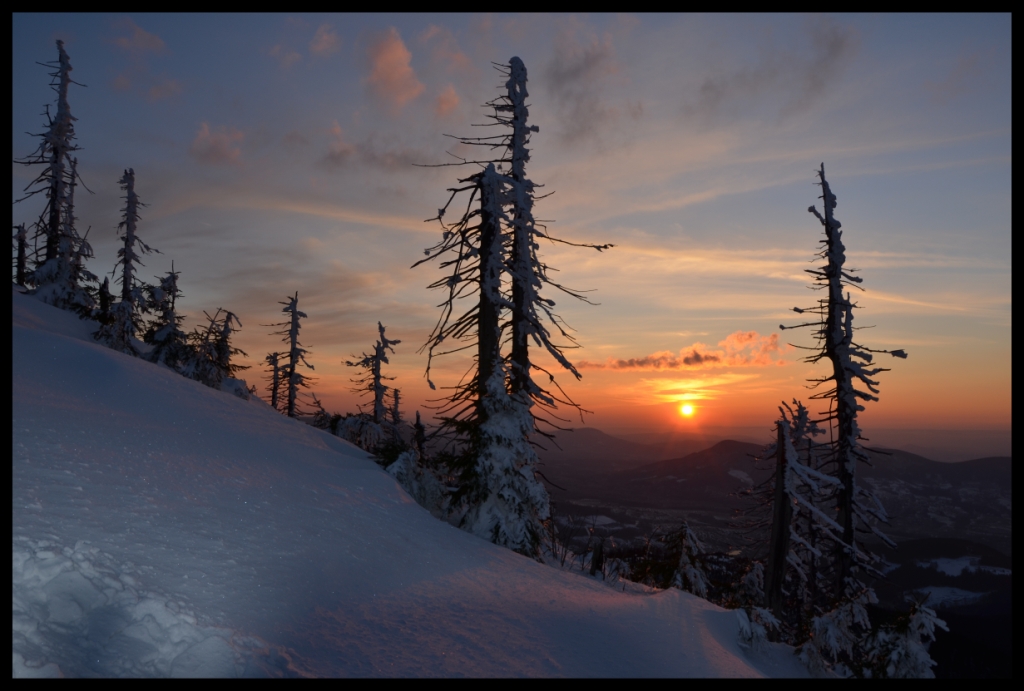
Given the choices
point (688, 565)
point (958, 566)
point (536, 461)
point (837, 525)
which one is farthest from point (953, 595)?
point (536, 461)

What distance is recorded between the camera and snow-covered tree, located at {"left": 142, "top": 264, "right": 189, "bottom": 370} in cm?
3069

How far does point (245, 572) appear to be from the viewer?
5777 mm

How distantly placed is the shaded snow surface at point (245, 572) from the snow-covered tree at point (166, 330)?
21.1 m

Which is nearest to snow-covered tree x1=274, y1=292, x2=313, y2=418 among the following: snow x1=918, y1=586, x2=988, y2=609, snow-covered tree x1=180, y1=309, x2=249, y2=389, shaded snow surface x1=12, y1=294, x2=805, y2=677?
snow-covered tree x1=180, y1=309, x2=249, y2=389

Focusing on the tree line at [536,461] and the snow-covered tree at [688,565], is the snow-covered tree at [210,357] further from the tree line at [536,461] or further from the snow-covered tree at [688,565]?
the snow-covered tree at [688,565]

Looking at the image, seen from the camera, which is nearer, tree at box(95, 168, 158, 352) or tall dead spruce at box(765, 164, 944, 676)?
tall dead spruce at box(765, 164, 944, 676)

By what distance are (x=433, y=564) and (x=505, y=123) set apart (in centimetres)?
1313

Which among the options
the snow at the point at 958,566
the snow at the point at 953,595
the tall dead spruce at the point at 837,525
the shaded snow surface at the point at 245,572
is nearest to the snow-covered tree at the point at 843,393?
the tall dead spruce at the point at 837,525

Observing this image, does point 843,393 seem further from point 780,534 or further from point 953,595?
point 953,595

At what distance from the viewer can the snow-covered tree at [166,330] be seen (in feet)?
101

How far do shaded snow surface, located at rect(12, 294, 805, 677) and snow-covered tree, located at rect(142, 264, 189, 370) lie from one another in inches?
831

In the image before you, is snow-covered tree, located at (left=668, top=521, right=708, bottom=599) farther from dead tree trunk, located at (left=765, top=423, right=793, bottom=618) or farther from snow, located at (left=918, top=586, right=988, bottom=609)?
snow, located at (left=918, top=586, right=988, bottom=609)

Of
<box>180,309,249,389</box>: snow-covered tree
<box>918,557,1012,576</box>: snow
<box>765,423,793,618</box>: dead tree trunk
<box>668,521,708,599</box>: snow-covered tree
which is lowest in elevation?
<box>918,557,1012,576</box>: snow

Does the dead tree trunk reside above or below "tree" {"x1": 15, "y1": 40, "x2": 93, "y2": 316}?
below
